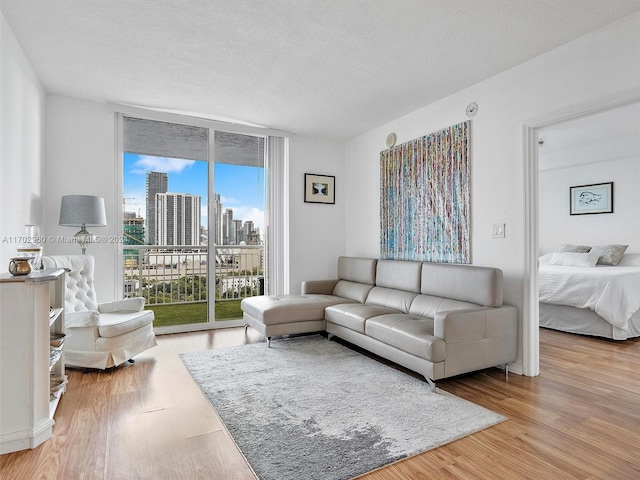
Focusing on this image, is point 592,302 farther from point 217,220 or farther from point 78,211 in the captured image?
point 78,211

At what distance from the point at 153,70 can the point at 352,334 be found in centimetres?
301

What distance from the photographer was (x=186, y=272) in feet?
18.1

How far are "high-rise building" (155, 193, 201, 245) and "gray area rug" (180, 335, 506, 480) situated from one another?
6.44ft

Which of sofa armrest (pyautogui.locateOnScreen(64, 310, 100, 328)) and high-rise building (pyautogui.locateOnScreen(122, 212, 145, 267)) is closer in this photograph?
sofa armrest (pyautogui.locateOnScreen(64, 310, 100, 328))

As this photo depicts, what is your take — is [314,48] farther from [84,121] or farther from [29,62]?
[84,121]

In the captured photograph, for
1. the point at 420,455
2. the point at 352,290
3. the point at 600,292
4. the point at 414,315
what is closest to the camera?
the point at 420,455

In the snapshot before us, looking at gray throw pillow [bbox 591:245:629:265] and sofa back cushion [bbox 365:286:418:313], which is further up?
gray throw pillow [bbox 591:245:629:265]

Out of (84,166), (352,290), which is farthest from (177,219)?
(352,290)

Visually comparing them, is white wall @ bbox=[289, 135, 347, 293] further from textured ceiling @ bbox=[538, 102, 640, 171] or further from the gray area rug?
textured ceiling @ bbox=[538, 102, 640, 171]

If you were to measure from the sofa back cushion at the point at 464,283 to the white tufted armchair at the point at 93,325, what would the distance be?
2.74 m

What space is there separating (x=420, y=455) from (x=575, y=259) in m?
5.00

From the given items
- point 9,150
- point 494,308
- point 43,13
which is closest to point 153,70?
point 43,13

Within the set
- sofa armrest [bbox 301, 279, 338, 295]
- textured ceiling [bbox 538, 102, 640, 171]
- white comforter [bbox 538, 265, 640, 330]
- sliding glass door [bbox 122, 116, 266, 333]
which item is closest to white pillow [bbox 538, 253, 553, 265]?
white comforter [bbox 538, 265, 640, 330]

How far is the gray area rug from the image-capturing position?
1.88 metres
